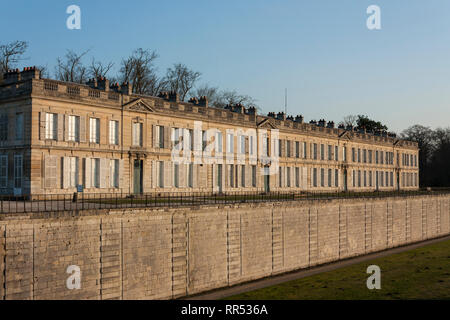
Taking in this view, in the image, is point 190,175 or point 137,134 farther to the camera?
point 190,175

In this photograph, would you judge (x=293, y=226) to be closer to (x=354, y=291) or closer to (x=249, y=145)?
(x=354, y=291)

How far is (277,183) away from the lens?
170ft

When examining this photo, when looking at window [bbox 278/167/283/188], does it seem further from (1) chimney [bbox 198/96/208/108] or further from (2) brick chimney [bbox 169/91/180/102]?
(2) brick chimney [bbox 169/91/180/102]

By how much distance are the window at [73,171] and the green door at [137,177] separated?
16.4 feet

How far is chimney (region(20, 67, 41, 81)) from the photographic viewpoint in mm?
33506

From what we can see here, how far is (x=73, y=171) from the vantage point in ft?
112

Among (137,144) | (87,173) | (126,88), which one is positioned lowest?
(87,173)

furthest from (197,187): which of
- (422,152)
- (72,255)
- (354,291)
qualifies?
(422,152)

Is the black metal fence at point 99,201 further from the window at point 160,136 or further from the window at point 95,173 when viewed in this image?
the window at point 160,136

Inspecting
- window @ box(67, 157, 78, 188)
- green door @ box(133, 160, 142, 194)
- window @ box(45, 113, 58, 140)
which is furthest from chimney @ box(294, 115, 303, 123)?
window @ box(45, 113, 58, 140)

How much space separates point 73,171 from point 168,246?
11619 mm

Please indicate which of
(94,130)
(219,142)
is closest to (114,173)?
(94,130)

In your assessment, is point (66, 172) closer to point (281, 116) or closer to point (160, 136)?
point (160, 136)

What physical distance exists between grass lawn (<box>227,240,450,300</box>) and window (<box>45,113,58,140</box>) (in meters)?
15.5
